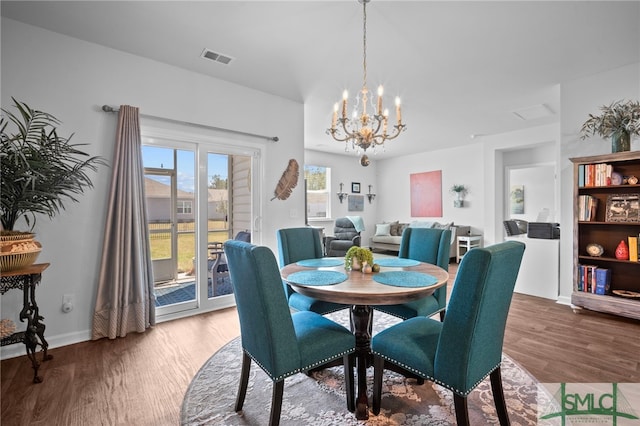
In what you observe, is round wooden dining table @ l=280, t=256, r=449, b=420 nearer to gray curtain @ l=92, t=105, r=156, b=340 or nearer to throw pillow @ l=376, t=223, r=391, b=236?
gray curtain @ l=92, t=105, r=156, b=340

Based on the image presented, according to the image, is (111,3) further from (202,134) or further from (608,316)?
(608,316)

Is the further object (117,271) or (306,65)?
(306,65)

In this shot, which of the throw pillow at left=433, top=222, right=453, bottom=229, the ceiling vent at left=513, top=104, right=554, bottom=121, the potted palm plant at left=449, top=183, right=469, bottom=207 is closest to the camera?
the ceiling vent at left=513, top=104, right=554, bottom=121

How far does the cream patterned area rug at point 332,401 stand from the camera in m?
1.68

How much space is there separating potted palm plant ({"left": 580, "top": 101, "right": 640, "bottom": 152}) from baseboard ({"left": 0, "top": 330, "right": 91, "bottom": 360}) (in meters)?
5.44

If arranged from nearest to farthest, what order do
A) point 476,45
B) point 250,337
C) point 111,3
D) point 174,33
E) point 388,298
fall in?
point 388,298
point 250,337
point 111,3
point 174,33
point 476,45

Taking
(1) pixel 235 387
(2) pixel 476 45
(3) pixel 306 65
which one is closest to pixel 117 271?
(1) pixel 235 387

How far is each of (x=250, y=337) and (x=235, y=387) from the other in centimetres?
63

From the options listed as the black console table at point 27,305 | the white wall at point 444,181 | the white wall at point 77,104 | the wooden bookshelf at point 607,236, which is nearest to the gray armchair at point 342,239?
the white wall at point 444,181

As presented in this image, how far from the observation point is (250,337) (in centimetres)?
165

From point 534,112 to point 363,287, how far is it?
458 centimetres

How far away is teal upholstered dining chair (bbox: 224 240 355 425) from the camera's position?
144 centimetres

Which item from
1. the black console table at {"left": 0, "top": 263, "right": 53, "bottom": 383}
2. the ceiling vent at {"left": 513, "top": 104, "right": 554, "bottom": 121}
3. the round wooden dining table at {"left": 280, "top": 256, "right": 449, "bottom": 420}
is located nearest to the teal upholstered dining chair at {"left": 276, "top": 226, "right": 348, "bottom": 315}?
the round wooden dining table at {"left": 280, "top": 256, "right": 449, "bottom": 420}

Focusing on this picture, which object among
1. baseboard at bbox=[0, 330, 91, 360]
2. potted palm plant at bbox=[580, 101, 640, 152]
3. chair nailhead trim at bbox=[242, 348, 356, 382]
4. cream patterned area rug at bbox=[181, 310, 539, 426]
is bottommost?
cream patterned area rug at bbox=[181, 310, 539, 426]
